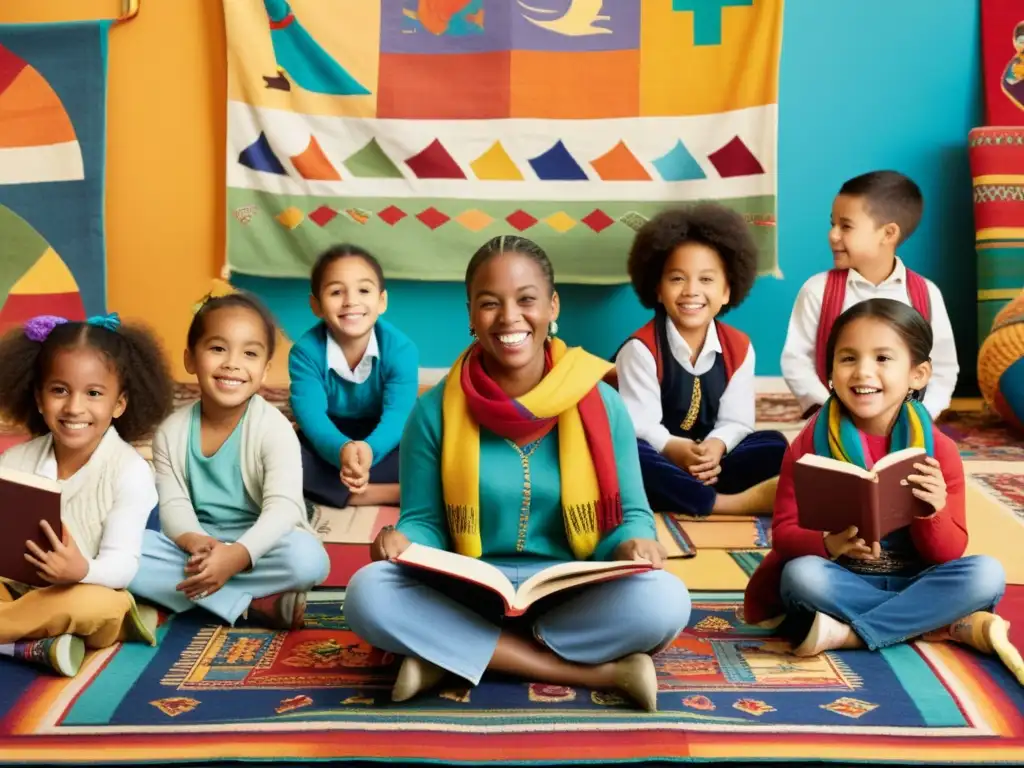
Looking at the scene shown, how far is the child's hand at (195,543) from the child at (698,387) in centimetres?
116

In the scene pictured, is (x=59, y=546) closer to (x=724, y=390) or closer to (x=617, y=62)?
(x=724, y=390)

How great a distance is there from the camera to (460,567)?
5.70ft

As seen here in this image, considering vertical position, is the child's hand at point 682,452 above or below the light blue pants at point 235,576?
above

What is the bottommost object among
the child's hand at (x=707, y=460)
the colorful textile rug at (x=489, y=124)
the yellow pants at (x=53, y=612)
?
the yellow pants at (x=53, y=612)

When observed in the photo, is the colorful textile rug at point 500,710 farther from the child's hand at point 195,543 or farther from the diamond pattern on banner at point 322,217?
the diamond pattern on banner at point 322,217

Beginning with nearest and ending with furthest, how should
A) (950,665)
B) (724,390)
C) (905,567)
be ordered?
(950,665) < (905,567) < (724,390)

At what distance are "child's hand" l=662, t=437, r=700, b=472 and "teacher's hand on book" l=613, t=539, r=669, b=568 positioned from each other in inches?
42.3

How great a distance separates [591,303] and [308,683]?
265 cm

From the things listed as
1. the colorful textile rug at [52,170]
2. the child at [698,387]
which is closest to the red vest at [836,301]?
the child at [698,387]

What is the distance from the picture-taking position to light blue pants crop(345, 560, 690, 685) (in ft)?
5.99

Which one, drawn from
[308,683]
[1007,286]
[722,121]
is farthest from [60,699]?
[1007,286]

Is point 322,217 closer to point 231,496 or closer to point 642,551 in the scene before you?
point 231,496

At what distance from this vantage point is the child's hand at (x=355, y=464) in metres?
3.00

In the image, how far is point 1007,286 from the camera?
4.08 m
